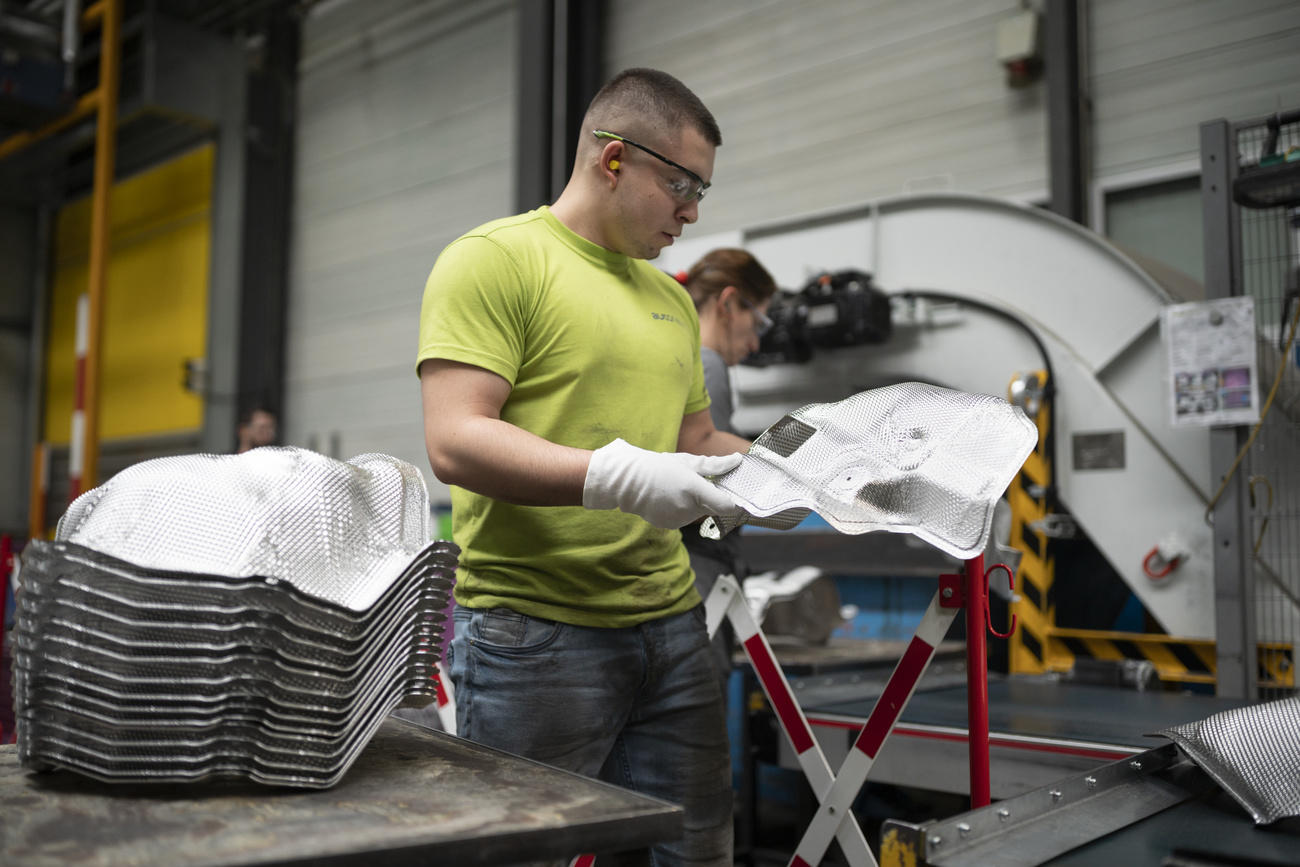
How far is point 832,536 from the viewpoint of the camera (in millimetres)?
3564

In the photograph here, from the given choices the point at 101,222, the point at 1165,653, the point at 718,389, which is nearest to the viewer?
the point at 718,389

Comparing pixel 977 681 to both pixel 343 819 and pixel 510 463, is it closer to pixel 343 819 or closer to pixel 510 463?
pixel 510 463

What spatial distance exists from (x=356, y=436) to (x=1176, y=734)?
6188 mm

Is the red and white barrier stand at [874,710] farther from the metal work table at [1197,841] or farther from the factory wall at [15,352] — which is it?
the factory wall at [15,352]

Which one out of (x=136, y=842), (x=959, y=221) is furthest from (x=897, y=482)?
(x=959, y=221)

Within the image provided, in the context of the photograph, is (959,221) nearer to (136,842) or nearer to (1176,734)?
(1176,734)

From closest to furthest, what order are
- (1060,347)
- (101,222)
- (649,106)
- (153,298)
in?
1. (649,106)
2. (1060,347)
3. (101,222)
4. (153,298)

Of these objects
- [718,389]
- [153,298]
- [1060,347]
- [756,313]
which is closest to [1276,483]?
[1060,347]

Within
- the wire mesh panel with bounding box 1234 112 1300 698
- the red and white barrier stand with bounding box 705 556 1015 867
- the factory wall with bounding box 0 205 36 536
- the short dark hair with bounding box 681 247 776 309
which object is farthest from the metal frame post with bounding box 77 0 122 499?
the wire mesh panel with bounding box 1234 112 1300 698

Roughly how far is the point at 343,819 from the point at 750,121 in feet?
15.7

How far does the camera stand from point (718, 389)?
2223 millimetres

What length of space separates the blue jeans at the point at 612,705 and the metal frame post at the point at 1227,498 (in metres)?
1.72

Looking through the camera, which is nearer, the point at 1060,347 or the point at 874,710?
the point at 874,710

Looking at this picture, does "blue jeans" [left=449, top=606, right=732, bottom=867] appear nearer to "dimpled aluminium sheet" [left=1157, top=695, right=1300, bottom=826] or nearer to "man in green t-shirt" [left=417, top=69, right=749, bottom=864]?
"man in green t-shirt" [left=417, top=69, right=749, bottom=864]
